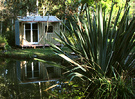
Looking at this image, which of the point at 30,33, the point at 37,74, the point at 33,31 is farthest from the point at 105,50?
the point at 33,31

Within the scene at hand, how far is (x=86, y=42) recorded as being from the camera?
4832mm

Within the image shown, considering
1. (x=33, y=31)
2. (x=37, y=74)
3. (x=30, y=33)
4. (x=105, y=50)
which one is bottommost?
(x=37, y=74)

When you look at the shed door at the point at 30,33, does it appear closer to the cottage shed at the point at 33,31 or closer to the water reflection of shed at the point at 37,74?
the cottage shed at the point at 33,31

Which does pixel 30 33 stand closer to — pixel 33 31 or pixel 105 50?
pixel 33 31

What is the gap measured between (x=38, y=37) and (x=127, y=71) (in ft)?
47.1

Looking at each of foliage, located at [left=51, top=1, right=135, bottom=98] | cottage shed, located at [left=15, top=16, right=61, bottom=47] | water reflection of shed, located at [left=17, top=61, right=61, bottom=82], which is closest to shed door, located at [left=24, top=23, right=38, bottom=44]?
cottage shed, located at [left=15, top=16, right=61, bottom=47]

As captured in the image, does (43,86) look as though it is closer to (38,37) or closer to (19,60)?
(19,60)

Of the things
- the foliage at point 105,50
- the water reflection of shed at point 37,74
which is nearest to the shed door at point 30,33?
the water reflection of shed at point 37,74

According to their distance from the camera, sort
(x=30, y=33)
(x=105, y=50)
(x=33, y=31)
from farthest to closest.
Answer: (x=33, y=31)
(x=30, y=33)
(x=105, y=50)

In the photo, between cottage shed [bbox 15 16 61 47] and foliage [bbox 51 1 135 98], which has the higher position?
foliage [bbox 51 1 135 98]

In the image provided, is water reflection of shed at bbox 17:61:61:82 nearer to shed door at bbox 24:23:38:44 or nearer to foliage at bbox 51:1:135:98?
foliage at bbox 51:1:135:98

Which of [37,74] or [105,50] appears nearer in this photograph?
[105,50]

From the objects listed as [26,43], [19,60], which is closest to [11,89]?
[19,60]

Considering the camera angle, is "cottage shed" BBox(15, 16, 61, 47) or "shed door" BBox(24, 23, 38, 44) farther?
"shed door" BBox(24, 23, 38, 44)
